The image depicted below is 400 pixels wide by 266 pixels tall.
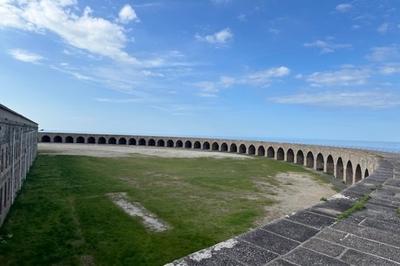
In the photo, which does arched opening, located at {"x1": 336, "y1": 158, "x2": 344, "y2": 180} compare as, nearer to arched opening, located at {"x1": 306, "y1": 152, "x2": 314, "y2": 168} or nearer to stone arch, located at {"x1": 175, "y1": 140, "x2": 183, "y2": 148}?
arched opening, located at {"x1": 306, "y1": 152, "x2": 314, "y2": 168}

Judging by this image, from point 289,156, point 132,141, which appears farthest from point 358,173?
point 132,141

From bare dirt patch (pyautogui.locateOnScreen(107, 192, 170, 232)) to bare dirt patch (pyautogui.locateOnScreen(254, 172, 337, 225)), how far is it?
430 centimetres

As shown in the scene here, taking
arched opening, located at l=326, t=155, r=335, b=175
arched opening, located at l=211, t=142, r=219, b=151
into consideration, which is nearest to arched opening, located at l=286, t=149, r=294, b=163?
arched opening, located at l=326, t=155, r=335, b=175

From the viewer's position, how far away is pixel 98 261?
31.2 feet

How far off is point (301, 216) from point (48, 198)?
15.2 metres

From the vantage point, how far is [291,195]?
1977cm

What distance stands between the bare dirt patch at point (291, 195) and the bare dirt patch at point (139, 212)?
14.1 feet

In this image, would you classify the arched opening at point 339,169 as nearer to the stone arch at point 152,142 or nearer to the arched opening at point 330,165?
the arched opening at point 330,165

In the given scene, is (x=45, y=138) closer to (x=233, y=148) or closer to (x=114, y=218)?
(x=233, y=148)

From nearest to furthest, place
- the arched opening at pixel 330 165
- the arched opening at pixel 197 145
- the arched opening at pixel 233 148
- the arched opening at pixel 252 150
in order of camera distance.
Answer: the arched opening at pixel 330 165 < the arched opening at pixel 252 150 < the arched opening at pixel 233 148 < the arched opening at pixel 197 145

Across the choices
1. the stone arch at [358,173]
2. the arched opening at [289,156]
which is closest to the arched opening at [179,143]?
the arched opening at [289,156]

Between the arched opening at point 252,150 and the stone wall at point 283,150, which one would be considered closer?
the stone wall at point 283,150

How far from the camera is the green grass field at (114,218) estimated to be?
394 inches

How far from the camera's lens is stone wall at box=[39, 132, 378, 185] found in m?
27.6
